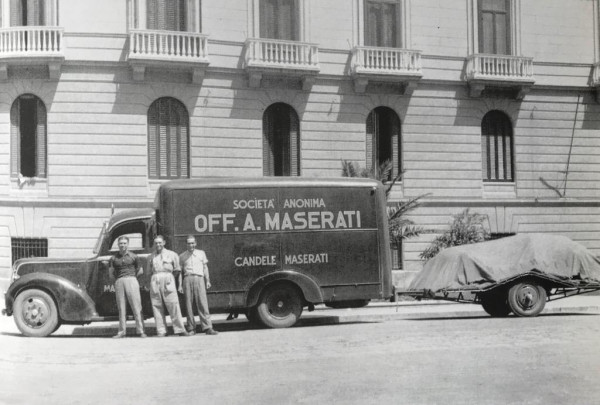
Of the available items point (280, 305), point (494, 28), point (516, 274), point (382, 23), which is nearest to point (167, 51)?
point (382, 23)

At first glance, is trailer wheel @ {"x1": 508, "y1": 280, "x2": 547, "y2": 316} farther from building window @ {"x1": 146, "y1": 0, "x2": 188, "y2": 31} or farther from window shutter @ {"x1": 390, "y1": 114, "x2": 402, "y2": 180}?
building window @ {"x1": 146, "y1": 0, "x2": 188, "y2": 31}

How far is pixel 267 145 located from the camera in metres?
24.4

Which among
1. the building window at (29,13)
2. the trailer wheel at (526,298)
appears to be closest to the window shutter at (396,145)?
the trailer wheel at (526,298)

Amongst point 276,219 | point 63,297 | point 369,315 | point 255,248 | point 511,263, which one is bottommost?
point 369,315

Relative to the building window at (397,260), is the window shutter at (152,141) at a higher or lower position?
higher

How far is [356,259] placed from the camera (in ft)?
50.9

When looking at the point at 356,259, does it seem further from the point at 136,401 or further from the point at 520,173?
the point at 520,173

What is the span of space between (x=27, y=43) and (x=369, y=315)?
40.2ft

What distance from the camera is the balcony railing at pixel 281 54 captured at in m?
23.3

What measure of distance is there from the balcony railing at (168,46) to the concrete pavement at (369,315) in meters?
8.17

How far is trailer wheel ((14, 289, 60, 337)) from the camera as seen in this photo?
553 inches

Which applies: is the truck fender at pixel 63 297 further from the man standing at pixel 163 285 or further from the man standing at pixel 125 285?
the man standing at pixel 163 285

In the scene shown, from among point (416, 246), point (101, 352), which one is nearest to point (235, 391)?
point (101, 352)

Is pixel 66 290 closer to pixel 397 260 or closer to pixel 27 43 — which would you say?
pixel 27 43
